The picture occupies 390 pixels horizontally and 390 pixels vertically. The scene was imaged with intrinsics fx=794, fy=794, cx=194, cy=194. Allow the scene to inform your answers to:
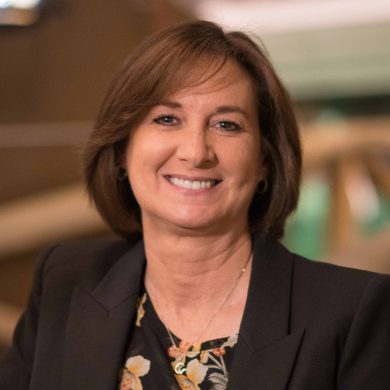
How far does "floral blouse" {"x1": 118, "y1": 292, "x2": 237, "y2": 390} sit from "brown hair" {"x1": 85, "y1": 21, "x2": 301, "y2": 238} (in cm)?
30

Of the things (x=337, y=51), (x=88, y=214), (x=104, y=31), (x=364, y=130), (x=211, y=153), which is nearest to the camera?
(x=211, y=153)

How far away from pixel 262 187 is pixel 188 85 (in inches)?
12.9

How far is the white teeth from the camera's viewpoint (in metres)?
1.64

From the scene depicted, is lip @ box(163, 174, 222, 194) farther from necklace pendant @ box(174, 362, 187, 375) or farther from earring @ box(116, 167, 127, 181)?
necklace pendant @ box(174, 362, 187, 375)

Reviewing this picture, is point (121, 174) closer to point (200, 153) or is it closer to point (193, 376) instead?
point (200, 153)

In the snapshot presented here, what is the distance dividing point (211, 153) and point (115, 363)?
1.59ft

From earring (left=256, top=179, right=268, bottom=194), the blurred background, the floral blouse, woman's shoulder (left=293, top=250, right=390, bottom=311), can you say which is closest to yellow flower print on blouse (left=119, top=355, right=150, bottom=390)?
the floral blouse

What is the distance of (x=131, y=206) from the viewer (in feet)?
6.27

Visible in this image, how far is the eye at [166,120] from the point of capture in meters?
1.64

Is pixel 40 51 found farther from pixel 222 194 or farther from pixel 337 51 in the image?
pixel 337 51

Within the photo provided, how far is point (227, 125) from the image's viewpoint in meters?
1.64

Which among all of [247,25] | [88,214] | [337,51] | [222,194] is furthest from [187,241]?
[337,51]

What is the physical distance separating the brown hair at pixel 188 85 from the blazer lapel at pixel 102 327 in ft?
0.50

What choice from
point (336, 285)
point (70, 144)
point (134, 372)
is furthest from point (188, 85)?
point (70, 144)
